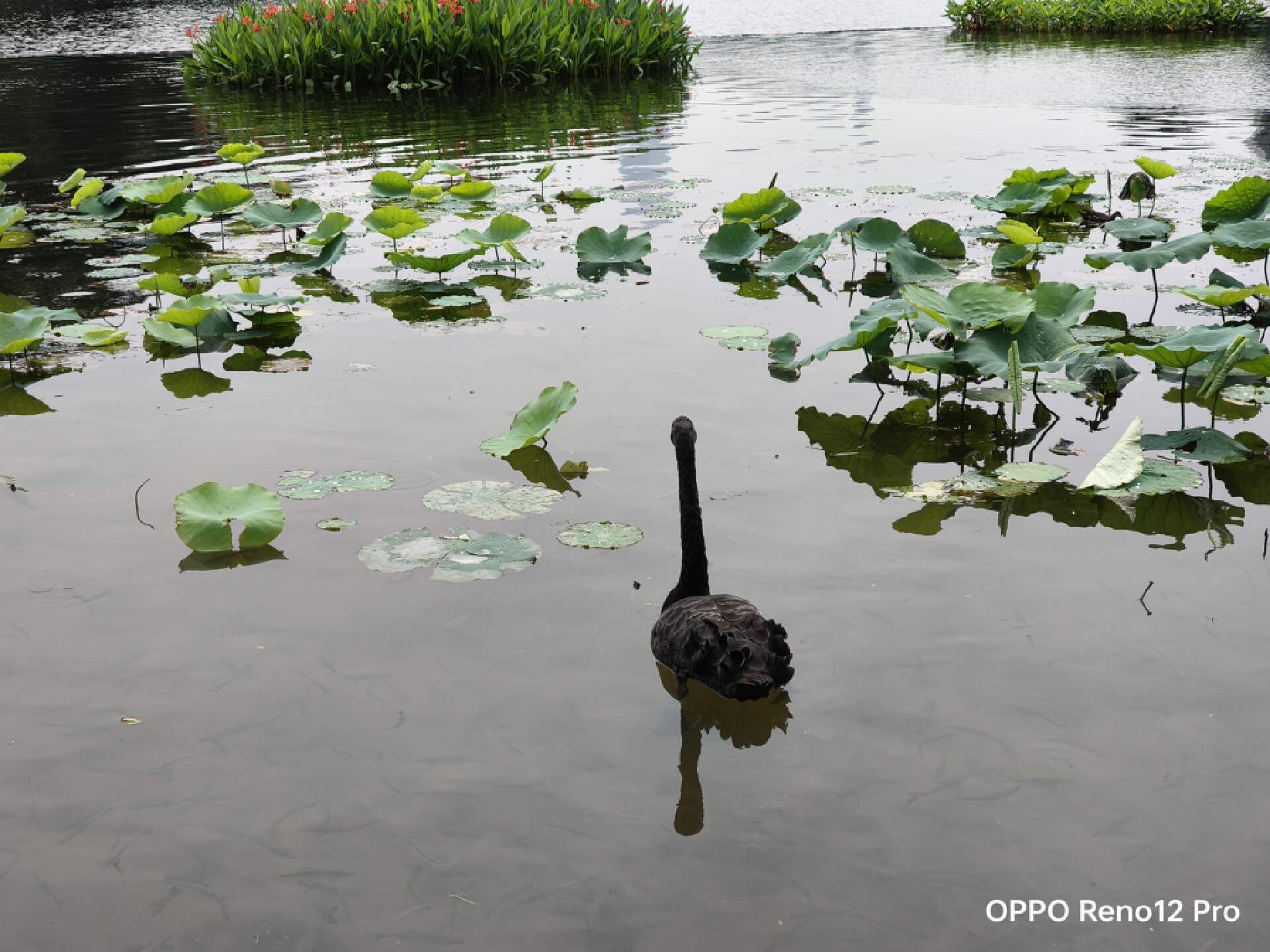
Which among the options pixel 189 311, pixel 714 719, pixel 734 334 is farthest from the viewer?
pixel 734 334

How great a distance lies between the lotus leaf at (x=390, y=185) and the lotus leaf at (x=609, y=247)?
2103mm

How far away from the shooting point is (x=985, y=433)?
14.5ft

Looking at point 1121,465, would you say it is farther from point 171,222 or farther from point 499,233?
point 171,222

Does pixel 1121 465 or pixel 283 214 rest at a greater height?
pixel 283 214

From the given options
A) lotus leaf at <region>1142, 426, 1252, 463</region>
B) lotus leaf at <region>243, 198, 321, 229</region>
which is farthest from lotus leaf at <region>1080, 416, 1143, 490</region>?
lotus leaf at <region>243, 198, 321, 229</region>

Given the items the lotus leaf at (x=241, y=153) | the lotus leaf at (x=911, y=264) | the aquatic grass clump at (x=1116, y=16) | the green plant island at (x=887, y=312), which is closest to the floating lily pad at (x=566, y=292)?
the green plant island at (x=887, y=312)

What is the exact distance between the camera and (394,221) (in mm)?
6898

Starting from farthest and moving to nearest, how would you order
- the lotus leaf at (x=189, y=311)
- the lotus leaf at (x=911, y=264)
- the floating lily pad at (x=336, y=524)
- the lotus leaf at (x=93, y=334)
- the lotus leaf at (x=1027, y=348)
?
the lotus leaf at (x=911, y=264) < the lotus leaf at (x=93, y=334) < the lotus leaf at (x=189, y=311) < the lotus leaf at (x=1027, y=348) < the floating lily pad at (x=336, y=524)

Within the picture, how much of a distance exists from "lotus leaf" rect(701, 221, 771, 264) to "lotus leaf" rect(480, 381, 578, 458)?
117 inches

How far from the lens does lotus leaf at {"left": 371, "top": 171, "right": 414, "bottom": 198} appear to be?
8312 mm

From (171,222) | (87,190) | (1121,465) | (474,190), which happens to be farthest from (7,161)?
(1121,465)

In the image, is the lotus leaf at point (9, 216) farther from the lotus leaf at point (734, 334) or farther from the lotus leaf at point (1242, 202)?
the lotus leaf at point (1242, 202)

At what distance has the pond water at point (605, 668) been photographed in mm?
2213

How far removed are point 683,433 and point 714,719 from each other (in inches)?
33.0
